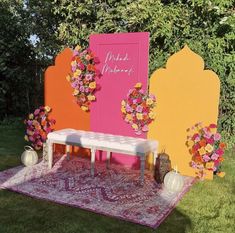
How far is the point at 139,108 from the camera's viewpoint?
24.4 feet

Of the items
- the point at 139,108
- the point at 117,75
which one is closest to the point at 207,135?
the point at 139,108

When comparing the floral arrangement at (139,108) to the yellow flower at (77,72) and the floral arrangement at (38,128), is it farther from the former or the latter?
the floral arrangement at (38,128)

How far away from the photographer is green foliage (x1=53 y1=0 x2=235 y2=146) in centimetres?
812

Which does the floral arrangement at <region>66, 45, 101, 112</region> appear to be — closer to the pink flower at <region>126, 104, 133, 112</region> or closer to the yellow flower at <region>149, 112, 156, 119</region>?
the pink flower at <region>126, 104, 133, 112</region>

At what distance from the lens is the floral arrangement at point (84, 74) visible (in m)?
8.04

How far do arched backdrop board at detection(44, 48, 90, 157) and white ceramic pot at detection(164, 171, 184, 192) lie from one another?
2.76m

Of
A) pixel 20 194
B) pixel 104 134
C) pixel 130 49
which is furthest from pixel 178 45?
pixel 20 194

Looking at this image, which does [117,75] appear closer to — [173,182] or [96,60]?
[96,60]

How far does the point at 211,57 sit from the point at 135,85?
6.72 ft

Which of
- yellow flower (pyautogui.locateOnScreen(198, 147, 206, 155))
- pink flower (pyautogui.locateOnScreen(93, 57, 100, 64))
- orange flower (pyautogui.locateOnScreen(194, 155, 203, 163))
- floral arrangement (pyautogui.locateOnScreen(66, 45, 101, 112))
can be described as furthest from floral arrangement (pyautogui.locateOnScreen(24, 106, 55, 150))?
yellow flower (pyautogui.locateOnScreen(198, 147, 206, 155))

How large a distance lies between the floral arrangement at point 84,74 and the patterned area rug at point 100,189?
1.63 metres

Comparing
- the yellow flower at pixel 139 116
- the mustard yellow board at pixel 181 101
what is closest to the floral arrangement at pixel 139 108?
the yellow flower at pixel 139 116

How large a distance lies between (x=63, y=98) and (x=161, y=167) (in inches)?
129

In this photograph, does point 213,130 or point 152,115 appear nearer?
point 213,130
